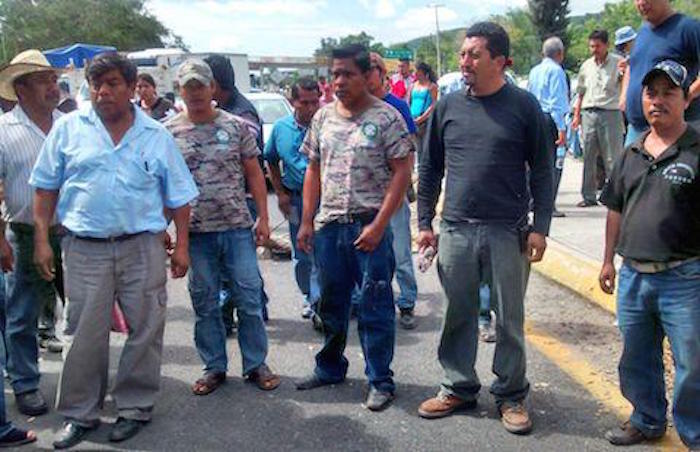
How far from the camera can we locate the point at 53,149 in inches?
148

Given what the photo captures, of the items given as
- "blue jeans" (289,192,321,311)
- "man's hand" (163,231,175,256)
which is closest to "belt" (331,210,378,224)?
"man's hand" (163,231,175,256)

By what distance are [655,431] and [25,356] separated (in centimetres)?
347

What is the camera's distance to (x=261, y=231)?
4.56 meters

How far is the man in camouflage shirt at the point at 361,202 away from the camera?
4035mm

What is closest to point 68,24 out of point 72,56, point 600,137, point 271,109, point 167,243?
point 72,56

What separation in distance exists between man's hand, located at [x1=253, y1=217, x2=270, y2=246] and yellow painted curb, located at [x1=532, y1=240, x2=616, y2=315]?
272 cm

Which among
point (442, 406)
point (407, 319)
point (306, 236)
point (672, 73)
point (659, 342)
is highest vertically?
point (672, 73)

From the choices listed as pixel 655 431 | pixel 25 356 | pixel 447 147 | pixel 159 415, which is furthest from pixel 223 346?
pixel 655 431

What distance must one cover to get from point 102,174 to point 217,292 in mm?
1121

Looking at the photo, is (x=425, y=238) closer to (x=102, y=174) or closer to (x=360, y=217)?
(x=360, y=217)

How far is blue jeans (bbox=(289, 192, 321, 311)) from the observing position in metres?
5.56

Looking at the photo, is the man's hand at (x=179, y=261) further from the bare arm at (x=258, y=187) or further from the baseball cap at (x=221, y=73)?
the baseball cap at (x=221, y=73)

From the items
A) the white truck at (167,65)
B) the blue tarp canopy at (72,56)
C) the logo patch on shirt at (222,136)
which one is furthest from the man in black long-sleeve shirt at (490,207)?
the blue tarp canopy at (72,56)

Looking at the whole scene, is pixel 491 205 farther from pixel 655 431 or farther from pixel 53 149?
pixel 53 149
